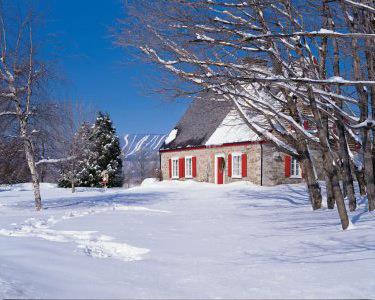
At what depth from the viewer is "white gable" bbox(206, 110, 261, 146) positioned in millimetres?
22281

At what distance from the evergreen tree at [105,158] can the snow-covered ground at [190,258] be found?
22.8 metres

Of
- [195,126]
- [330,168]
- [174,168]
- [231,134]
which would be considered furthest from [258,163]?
[330,168]

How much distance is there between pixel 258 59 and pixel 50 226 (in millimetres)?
5957

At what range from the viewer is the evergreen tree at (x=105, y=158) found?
32750mm

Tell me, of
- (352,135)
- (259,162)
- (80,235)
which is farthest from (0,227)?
(259,162)

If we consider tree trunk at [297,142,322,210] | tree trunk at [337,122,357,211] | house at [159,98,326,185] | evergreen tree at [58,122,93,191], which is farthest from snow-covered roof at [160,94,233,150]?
tree trunk at [337,122,357,211]

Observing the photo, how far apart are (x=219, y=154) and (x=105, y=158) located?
501 inches

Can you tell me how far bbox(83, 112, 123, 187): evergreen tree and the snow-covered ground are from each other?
22.8 m

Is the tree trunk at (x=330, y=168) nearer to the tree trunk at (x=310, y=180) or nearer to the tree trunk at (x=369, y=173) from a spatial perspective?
the tree trunk at (x=369, y=173)

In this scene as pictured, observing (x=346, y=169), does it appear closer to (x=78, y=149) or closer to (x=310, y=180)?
(x=310, y=180)

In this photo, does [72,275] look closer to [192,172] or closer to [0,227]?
[0,227]

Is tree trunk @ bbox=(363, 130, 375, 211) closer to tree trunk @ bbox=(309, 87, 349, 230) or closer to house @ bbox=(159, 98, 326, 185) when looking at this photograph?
tree trunk @ bbox=(309, 87, 349, 230)

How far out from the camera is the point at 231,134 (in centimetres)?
2361

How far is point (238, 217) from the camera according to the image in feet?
35.6
